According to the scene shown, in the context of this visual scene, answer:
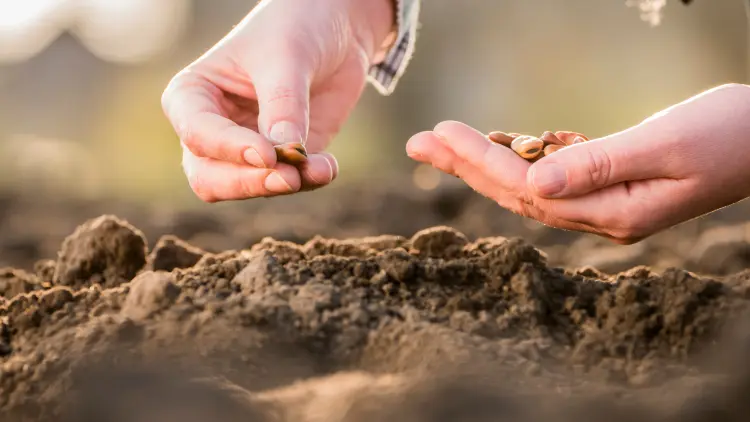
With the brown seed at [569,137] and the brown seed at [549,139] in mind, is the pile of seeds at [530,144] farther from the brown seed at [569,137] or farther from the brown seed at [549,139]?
the brown seed at [569,137]

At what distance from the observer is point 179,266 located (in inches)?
36.8

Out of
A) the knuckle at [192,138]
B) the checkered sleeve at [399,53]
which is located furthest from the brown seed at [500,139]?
the checkered sleeve at [399,53]

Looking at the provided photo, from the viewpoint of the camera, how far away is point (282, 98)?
82 centimetres

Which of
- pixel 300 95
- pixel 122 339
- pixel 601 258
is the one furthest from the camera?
pixel 601 258

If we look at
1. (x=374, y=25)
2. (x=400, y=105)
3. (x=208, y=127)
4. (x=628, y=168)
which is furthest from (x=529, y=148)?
(x=400, y=105)

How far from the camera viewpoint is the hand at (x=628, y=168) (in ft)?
2.33

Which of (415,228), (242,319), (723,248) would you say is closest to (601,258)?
(723,248)

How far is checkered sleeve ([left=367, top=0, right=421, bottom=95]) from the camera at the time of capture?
133 centimetres

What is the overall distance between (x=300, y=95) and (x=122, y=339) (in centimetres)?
37

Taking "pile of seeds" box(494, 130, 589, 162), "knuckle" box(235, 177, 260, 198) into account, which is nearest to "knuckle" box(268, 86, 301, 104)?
"knuckle" box(235, 177, 260, 198)

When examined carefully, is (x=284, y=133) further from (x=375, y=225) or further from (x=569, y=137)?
(x=375, y=225)

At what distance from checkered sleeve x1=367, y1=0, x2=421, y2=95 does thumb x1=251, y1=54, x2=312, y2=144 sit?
506mm

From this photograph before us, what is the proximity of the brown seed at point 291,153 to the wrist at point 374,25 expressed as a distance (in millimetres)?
463

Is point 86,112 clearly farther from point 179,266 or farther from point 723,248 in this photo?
point 723,248
